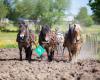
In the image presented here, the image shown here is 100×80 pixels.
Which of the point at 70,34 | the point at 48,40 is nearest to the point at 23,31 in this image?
the point at 48,40

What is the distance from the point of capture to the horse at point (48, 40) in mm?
20031

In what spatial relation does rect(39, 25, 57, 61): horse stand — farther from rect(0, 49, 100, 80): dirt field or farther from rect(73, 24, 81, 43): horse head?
rect(0, 49, 100, 80): dirt field

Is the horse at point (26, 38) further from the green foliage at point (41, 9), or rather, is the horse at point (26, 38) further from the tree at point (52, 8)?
the tree at point (52, 8)

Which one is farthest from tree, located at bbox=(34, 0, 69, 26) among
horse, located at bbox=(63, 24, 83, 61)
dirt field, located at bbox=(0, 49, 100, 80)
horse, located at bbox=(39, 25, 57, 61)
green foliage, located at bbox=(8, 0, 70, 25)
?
dirt field, located at bbox=(0, 49, 100, 80)

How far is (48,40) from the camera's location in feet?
65.8

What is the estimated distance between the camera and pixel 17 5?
107500mm

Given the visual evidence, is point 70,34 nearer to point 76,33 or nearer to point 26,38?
point 76,33

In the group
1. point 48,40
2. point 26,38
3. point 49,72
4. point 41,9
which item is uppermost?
point 41,9

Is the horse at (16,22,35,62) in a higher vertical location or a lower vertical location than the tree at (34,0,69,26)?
lower

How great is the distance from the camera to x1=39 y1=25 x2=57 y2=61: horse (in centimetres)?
2003

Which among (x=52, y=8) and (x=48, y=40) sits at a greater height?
(x=52, y=8)

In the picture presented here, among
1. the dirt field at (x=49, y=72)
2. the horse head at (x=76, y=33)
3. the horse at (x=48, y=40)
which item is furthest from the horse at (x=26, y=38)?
the dirt field at (x=49, y=72)

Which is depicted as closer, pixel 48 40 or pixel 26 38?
pixel 48 40

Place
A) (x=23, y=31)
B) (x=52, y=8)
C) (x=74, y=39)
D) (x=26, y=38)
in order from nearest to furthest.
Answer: (x=74, y=39) → (x=23, y=31) → (x=26, y=38) → (x=52, y=8)
